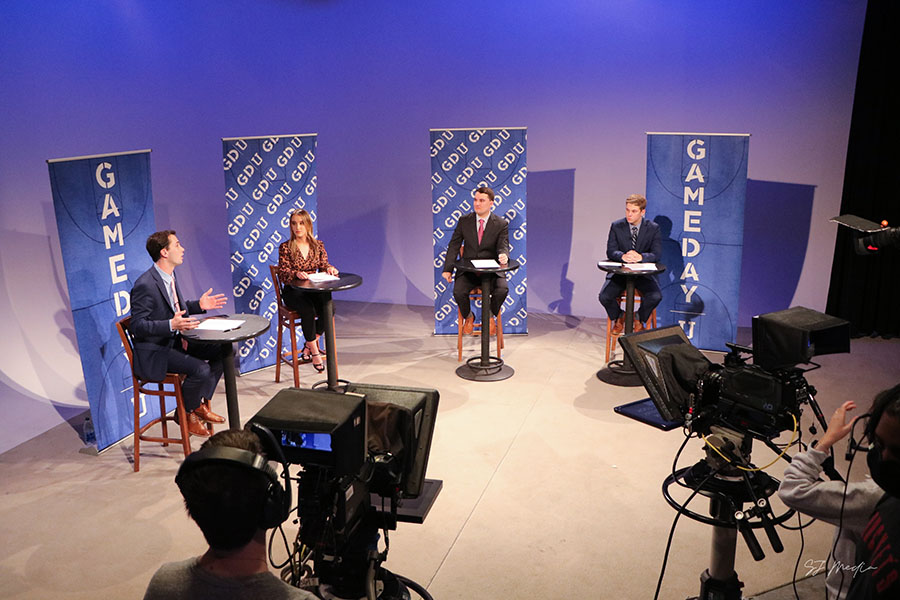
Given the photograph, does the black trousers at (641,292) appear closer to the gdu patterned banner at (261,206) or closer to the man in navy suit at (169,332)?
the gdu patterned banner at (261,206)

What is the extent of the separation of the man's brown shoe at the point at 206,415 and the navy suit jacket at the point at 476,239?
2.18 metres

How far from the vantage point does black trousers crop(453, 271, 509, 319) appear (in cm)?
607

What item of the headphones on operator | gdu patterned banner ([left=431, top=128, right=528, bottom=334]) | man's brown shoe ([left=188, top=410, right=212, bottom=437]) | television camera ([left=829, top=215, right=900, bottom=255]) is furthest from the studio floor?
the headphones on operator

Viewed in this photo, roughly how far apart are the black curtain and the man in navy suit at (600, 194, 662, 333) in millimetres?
1851

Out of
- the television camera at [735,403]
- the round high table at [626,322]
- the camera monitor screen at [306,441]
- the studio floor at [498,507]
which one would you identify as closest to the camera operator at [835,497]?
the television camera at [735,403]

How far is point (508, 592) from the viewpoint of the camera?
323 cm

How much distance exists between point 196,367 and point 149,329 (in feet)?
1.24

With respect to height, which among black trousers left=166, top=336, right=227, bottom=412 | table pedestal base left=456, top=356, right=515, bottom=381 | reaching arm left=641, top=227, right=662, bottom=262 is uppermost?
reaching arm left=641, top=227, right=662, bottom=262

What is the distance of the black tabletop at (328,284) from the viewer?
4.98m

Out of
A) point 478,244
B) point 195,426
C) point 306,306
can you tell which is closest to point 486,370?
point 478,244

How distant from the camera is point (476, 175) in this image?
6.46 m

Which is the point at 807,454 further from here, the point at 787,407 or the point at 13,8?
the point at 13,8

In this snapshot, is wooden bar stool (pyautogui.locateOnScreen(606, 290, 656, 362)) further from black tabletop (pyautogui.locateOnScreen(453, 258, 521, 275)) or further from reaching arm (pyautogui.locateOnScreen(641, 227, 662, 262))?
black tabletop (pyautogui.locateOnScreen(453, 258, 521, 275))

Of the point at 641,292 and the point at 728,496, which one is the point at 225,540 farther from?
the point at 641,292
